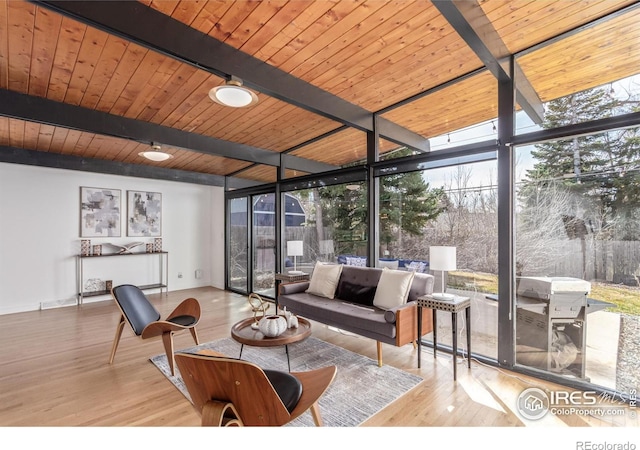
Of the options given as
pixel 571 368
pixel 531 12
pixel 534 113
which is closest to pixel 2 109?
pixel 531 12

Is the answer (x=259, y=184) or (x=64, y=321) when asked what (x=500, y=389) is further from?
(x=64, y=321)

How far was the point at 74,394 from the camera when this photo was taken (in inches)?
97.7

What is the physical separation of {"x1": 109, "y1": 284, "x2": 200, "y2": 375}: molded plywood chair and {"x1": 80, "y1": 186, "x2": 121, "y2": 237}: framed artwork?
3.38m

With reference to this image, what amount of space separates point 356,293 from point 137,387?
2.44 meters

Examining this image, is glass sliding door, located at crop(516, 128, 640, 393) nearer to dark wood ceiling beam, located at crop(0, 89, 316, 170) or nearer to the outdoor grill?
the outdoor grill

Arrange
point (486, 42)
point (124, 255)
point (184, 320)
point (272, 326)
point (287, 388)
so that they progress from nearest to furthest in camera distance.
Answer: point (287, 388) < point (486, 42) < point (272, 326) < point (184, 320) < point (124, 255)

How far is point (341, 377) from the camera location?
9.04 feet

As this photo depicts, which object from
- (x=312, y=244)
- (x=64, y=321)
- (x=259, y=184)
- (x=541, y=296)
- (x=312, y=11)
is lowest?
(x=64, y=321)

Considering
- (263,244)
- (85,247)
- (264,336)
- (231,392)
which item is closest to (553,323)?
(264,336)

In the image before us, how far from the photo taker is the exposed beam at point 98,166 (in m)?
5.00

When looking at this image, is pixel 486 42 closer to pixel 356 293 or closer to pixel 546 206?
pixel 546 206

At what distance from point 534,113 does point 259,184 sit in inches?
182

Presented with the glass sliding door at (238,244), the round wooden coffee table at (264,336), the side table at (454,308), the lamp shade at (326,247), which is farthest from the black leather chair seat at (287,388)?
the glass sliding door at (238,244)

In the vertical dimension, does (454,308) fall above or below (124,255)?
below
